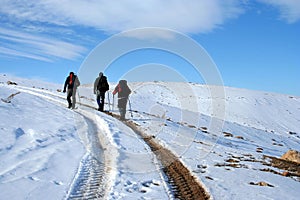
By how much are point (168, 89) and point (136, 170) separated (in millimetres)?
51201

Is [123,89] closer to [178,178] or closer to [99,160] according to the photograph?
[99,160]

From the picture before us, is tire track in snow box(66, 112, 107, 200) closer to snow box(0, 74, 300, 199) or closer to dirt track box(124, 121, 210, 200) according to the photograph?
snow box(0, 74, 300, 199)

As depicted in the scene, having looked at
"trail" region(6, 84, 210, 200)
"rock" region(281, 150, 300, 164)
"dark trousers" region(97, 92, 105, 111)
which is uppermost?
"dark trousers" region(97, 92, 105, 111)

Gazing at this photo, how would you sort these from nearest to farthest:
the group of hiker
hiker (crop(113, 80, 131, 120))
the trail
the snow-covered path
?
the trail < the snow-covered path < hiker (crop(113, 80, 131, 120)) < the group of hiker

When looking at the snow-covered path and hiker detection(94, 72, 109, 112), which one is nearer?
the snow-covered path

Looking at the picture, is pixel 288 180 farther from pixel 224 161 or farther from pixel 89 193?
pixel 89 193

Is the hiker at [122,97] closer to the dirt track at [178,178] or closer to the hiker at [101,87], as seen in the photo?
the hiker at [101,87]

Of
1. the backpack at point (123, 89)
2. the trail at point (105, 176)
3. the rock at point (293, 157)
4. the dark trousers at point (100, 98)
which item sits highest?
the backpack at point (123, 89)

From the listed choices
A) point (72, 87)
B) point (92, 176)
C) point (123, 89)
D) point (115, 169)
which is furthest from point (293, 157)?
point (72, 87)

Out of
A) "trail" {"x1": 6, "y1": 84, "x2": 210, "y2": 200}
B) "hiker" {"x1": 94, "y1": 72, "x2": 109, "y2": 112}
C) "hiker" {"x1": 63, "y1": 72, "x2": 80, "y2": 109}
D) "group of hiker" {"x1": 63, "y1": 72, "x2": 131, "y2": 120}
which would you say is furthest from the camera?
"hiker" {"x1": 94, "y1": 72, "x2": 109, "y2": 112}

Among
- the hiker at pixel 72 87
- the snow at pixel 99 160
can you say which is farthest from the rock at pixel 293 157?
the hiker at pixel 72 87

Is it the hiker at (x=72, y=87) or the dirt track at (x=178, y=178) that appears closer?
the dirt track at (x=178, y=178)

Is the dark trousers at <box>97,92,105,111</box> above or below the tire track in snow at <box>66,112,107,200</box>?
above

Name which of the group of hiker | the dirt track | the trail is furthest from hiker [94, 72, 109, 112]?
the dirt track
